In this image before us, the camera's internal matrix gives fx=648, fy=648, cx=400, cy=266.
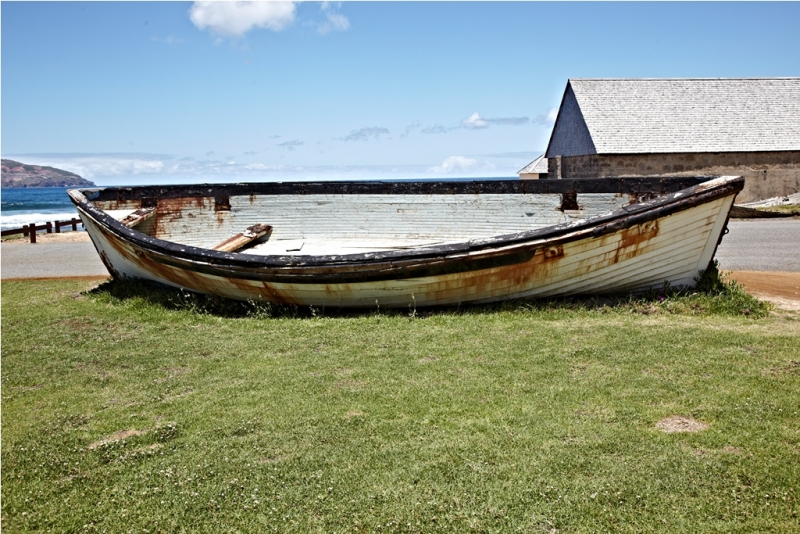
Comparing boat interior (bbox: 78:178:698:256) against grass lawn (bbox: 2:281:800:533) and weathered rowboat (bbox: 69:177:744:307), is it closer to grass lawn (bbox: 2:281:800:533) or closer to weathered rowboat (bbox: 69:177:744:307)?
weathered rowboat (bbox: 69:177:744:307)

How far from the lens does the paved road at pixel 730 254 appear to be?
445 inches

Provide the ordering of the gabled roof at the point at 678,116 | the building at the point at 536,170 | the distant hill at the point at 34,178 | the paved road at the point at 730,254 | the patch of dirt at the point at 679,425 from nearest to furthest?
the patch of dirt at the point at 679,425 < the paved road at the point at 730,254 < the gabled roof at the point at 678,116 < the building at the point at 536,170 < the distant hill at the point at 34,178

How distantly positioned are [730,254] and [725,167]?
14054 millimetres

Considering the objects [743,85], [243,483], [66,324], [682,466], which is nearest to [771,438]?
[682,466]

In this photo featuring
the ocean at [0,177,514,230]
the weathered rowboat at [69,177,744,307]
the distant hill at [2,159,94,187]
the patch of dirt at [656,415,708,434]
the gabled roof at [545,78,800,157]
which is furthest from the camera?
the distant hill at [2,159,94,187]

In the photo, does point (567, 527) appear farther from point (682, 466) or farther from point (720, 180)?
point (720, 180)

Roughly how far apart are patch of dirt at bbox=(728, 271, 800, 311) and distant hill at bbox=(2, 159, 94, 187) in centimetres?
18398

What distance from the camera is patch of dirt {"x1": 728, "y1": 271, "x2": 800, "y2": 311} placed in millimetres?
7695

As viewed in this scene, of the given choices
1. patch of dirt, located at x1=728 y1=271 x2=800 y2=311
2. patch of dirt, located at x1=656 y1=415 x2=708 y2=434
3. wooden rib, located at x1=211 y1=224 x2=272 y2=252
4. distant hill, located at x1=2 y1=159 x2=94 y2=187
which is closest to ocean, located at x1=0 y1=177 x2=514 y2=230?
wooden rib, located at x1=211 y1=224 x2=272 y2=252

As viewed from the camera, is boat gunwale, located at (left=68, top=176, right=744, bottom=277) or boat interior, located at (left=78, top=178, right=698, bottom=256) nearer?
boat gunwale, located at (left=68, top=176, right=744, bottom=277)

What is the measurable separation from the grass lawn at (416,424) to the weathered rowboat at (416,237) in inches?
17.8

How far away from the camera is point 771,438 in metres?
3.94

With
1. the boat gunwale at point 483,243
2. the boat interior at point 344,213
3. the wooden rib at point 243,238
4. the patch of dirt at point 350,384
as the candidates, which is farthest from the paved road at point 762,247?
the patch of dirt at point 350,384

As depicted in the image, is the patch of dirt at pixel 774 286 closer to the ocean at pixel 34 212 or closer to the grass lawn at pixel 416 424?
the grass lawn at pixel 416 424
